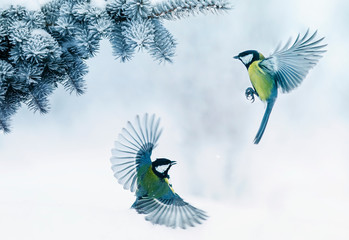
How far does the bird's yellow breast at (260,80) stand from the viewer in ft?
1.66

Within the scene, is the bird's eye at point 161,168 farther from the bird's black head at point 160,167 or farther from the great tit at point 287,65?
the great tit at point 287,65

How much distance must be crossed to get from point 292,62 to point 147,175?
0.84 feet

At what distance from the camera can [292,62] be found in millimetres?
501

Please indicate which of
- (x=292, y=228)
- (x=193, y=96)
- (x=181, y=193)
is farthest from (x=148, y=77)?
(x=292, y=228)

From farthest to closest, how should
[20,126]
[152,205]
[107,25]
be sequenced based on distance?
[20,126] → [152,205] → [107,25]

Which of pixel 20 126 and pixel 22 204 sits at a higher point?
pixel 20 126

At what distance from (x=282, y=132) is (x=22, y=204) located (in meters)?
0.44

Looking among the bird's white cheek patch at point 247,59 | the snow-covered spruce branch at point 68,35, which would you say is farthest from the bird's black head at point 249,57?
the snow-covered spruce branch at point 68,35

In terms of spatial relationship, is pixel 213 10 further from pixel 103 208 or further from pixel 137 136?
pixel 103 208

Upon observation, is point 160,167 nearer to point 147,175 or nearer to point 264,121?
point 147,175

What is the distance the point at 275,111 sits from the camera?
59 centimetres

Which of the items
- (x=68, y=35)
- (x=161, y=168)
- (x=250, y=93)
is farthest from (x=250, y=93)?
(x=68, y=35)

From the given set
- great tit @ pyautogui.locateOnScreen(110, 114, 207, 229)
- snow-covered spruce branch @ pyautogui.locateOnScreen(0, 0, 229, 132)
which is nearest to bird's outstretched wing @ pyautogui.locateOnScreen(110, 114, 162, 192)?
great tit @ pyautogui.locateOnScreen(110, 114, 207, 229)

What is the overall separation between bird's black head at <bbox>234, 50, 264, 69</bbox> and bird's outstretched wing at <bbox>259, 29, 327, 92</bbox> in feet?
0.05
